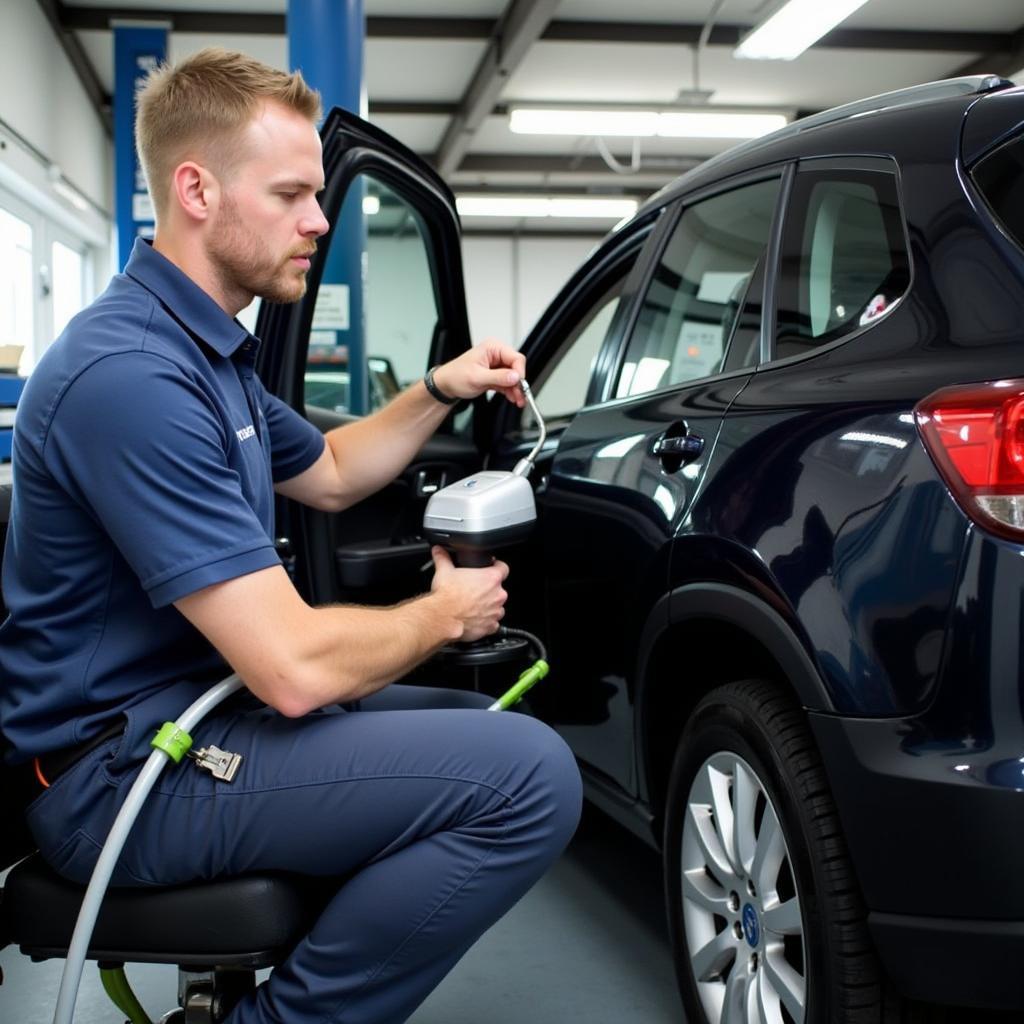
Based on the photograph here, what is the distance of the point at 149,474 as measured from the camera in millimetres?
1384

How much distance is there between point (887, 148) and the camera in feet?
5.59

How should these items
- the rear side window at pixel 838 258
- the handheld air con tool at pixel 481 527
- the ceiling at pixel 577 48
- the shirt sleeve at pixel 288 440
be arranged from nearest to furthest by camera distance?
the rear side window at pixel 838 258, the handheld air con tool at pixel 481 527, the shirt sleeve at pixel 288 440, the ceiling at pixel 577 48

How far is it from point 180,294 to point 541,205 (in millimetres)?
13402

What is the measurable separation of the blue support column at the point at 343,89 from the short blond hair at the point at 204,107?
112 inches

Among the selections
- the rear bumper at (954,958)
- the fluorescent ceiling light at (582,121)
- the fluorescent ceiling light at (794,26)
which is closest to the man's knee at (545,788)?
the rear bumper at (954,958)

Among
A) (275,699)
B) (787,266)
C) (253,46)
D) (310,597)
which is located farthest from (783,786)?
(253,46)

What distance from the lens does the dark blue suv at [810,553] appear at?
1.34 metres

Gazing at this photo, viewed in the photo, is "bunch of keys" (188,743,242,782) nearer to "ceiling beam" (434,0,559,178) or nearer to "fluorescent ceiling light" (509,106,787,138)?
"ceiling beam" (434,0,559,178)

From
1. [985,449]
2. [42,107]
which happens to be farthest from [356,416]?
[42,107]

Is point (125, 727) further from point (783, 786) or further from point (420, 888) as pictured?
point (783, 786)

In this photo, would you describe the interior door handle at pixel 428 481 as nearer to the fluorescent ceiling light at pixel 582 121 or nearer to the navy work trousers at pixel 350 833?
the navy work trousers at pixel 350 833

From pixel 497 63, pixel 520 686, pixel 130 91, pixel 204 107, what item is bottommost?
pixel 520 686

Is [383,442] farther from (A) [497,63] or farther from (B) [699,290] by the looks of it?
(A) [497,63]

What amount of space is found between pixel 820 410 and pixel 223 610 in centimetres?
82
